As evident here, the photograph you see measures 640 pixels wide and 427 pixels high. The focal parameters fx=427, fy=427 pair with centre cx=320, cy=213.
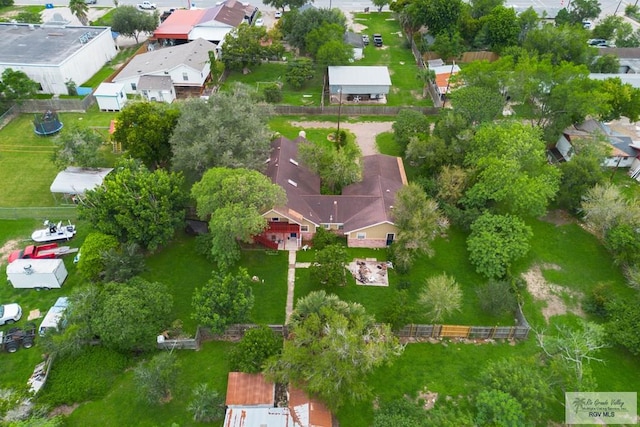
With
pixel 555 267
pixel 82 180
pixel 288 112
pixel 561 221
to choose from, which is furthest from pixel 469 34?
pixel 82 180

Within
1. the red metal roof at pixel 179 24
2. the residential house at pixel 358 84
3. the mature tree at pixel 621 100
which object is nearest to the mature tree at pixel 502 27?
the mature tree at pixel 621 100

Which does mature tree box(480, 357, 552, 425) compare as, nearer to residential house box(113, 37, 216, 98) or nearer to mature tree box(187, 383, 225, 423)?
mature tree box(187, 383, 225, 423)

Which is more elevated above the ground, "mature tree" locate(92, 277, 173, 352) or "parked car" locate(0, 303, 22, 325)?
"mature tree" locate(92, 277, 173, 352)

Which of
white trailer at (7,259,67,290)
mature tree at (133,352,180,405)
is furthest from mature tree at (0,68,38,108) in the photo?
mature tree at (133,352,180,405)

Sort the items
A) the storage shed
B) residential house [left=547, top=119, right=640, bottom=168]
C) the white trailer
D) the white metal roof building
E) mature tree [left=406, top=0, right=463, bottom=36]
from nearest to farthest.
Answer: the white trailer < the storage shed < residential house [left=547, top=119, right=640, bottom=168] < the white metal roof building < mature tree [left=406, top=0, right=463, bottom=36]

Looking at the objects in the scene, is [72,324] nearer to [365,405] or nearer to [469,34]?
[365,405]

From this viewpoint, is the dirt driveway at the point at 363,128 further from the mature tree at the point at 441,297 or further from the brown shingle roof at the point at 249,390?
the brown shingle roof at the point at 249,390
